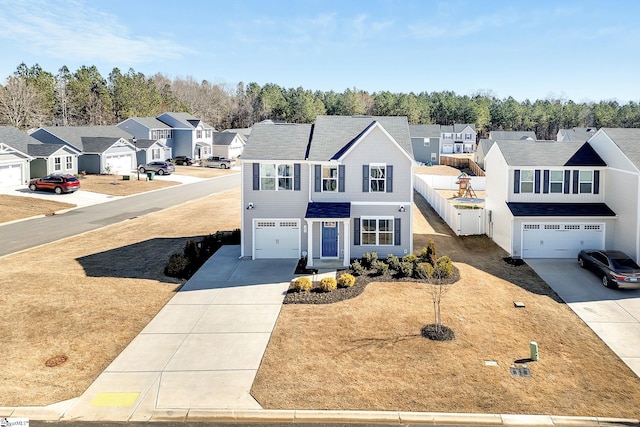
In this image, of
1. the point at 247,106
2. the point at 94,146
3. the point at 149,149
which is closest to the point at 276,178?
the point at 94,146

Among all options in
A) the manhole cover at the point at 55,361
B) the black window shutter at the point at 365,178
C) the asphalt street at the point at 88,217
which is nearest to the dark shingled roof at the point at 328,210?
the black window shutter at the point at 365,178

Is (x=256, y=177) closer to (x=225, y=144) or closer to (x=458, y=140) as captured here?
(x=225, y=144)

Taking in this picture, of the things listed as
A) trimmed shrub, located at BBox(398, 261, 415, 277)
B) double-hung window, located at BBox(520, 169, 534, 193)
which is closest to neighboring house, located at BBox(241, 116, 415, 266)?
trimmed shrub, located at BBox(398, 261, 415, 277)

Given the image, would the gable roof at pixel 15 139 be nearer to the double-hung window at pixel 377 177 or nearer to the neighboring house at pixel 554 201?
the double-hung window at pixel 377 177

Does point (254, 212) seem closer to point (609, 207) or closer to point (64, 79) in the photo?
point (609, 207)

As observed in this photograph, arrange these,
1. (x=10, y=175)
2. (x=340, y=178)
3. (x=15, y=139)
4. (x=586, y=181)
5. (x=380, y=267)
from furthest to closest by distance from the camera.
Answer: (x=15, y=139)
(x=10, y=175)
(x=586, y=181)
(x=340, y=178)
(x=380, y=267)

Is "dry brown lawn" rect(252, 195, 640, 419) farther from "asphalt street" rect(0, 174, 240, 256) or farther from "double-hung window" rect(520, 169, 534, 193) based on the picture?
"asphalt street" rect(0, 174, 240, 256)

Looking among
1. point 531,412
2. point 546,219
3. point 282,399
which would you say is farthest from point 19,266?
point 546,219
